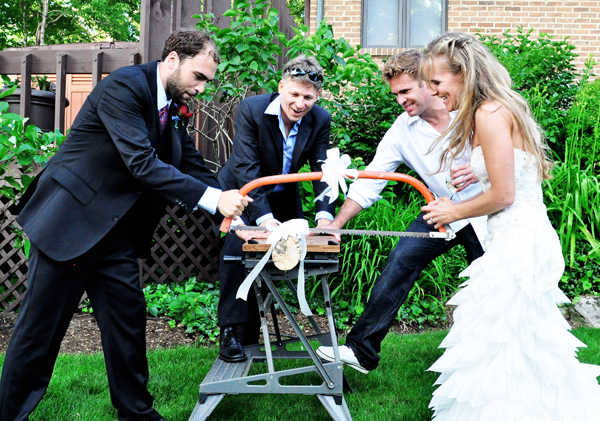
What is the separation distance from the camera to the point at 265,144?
12.9 feet

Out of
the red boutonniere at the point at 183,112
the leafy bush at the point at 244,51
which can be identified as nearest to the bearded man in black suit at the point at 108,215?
the red boutonniere at the point at 183,112

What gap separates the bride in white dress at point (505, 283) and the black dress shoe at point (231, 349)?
4.18 ft

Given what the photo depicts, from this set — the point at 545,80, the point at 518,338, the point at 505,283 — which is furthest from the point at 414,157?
the point at 545,80

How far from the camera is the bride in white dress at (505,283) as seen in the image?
8.79 ft

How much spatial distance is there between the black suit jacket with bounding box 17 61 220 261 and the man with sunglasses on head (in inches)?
31.7

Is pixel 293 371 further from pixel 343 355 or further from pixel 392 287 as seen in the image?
pixel 392 287

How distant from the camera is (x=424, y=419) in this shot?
3.31 metres

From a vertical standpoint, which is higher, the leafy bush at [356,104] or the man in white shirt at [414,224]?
the leafy bush at [356,104]

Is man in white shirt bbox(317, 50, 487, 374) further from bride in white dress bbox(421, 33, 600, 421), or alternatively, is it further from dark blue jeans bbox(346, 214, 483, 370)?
bride in white dress bbox(421, 33, 600, 421)

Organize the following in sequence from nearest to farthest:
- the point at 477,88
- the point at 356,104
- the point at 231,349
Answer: the point at 477,88
the point at 231,349
the point at 356,104

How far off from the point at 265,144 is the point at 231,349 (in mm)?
1388

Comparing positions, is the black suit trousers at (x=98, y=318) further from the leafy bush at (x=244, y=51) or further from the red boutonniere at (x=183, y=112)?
the leafy bush at (x=244, y=51)

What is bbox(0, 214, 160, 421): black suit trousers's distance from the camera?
2855 mm

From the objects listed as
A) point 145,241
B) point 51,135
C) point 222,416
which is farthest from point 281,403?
point 51,135
